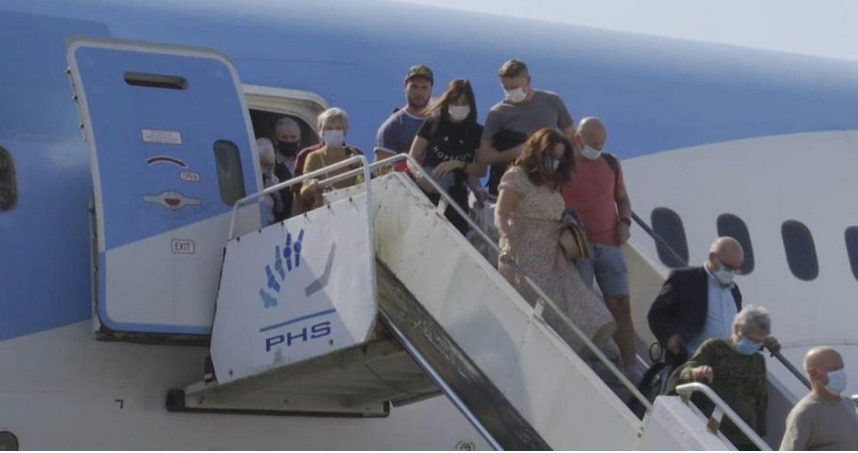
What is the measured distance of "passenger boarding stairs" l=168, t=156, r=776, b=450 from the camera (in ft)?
27.7

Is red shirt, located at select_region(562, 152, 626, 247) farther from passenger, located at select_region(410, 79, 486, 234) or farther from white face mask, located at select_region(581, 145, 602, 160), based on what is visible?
passenger, located at select_region(410, 79, 486, 234)

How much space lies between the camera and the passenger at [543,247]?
29.5 feet

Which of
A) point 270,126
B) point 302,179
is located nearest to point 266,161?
point 270,126

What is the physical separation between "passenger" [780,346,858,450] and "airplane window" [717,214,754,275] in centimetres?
552

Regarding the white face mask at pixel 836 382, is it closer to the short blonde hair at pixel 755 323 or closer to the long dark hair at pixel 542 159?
the short blonde hair at pixel 755 323

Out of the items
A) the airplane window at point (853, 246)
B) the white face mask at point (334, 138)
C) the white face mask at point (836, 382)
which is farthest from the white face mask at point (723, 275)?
the airplane window at point (853, 246)

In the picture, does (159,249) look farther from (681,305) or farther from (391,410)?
(681,305)

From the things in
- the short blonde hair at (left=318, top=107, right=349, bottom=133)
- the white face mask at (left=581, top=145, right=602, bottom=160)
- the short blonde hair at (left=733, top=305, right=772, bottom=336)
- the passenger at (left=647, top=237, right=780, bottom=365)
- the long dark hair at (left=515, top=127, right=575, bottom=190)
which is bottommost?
the short blonde hair at (left=733, top=305, right=772, bottom=336)

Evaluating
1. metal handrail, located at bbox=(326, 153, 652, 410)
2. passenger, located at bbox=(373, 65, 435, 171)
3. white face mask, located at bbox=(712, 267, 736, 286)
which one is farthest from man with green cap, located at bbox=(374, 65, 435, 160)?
white face mask, located at bbox=(712, 267, 736, 286)

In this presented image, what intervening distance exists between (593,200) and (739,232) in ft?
14.0

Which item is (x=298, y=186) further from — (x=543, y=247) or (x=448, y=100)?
(x=543, y=247)

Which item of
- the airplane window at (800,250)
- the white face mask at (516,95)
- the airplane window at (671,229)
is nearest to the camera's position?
the white face mask at (516,95)

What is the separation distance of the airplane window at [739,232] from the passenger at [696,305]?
4.48 metres

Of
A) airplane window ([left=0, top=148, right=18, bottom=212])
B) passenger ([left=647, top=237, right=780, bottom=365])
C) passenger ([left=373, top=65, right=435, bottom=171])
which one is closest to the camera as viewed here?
passenger ([left=647, top=237, right=780, bottom=365])
